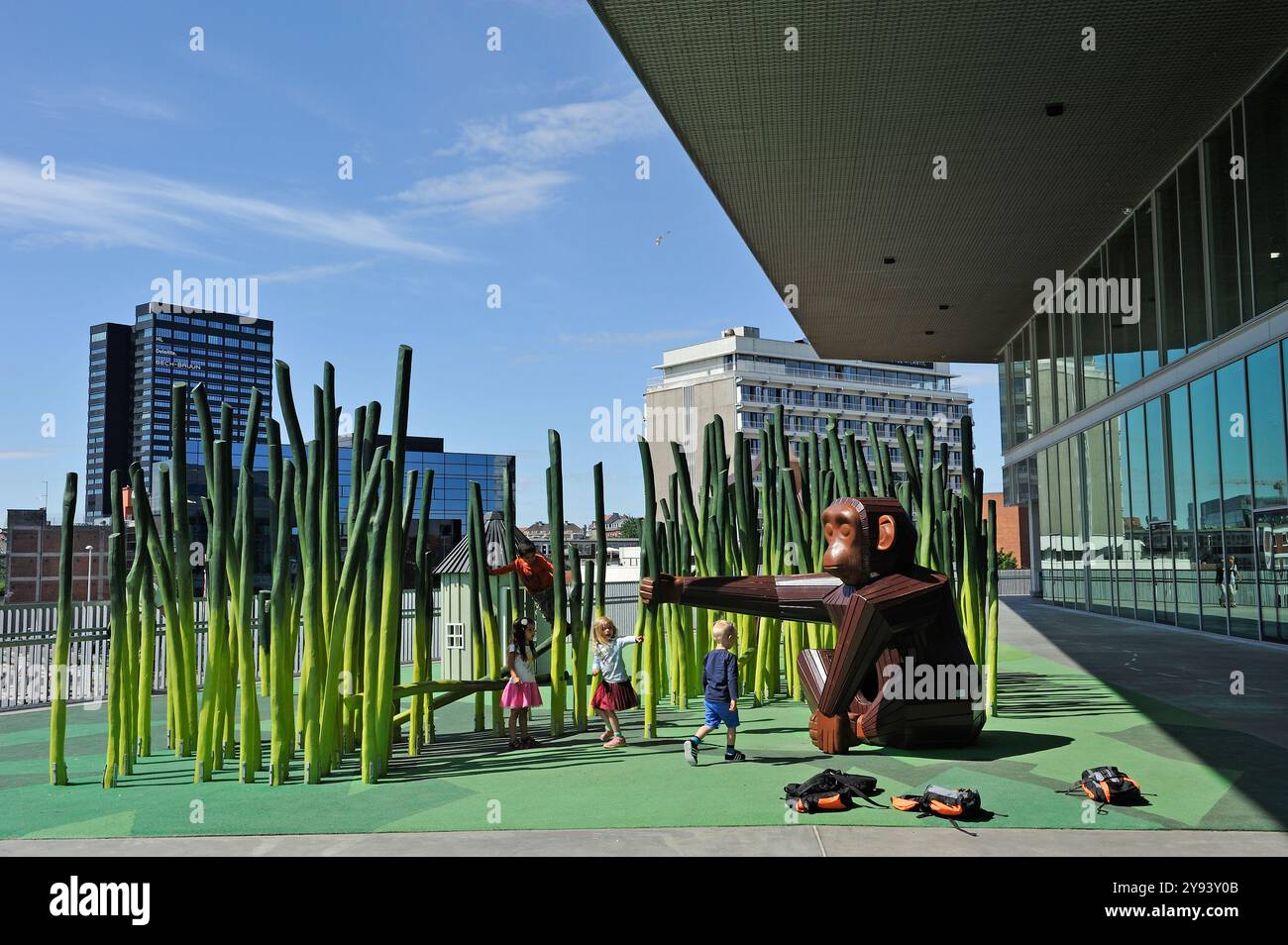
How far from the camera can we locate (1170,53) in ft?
37.3

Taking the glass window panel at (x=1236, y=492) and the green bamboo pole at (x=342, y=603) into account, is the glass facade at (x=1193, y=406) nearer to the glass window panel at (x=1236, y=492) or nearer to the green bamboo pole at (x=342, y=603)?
the glass window panel at (x=1236, y=492)

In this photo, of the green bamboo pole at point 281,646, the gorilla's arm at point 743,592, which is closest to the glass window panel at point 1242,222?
the gorilla's arm at point 743,592

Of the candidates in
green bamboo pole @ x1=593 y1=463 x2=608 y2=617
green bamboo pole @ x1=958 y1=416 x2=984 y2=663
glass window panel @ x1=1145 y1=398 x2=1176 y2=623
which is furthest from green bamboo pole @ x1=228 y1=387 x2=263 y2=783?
glass window panel @ x1=1145 y1=398 x2=1176 y2=623

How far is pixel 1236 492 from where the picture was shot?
46.3 feet

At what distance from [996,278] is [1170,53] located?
29.0ft

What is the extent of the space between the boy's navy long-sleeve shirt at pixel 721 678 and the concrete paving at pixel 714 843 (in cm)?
199

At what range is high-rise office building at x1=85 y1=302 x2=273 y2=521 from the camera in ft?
422

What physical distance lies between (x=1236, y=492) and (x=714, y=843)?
1224 centimetres

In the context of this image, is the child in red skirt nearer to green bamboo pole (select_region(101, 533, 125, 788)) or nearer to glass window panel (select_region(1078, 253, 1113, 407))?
green bamboo pole (select_region(101, 533, 125, 788))

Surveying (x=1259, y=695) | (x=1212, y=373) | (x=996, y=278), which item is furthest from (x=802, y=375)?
(x=1259, y=695)

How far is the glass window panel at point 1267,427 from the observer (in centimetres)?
1276

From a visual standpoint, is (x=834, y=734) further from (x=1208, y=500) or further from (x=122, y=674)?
(x=1208, y=500)

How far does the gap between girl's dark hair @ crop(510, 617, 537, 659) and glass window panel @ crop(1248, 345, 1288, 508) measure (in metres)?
10.2
